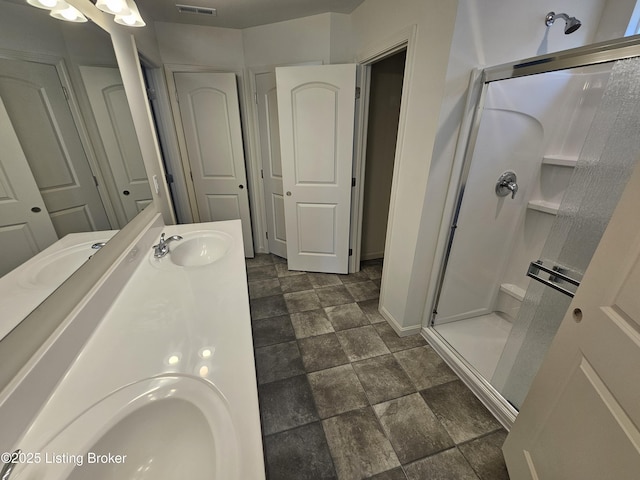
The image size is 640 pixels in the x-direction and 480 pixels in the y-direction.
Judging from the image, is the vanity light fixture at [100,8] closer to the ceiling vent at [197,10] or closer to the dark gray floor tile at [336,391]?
the ceiling vent at [197,10]

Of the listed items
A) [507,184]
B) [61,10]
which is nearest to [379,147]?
[507,184]

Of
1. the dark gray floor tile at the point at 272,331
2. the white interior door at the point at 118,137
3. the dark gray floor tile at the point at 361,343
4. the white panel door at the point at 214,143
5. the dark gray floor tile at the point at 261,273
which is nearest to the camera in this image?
the white interior door at the point at 118,137

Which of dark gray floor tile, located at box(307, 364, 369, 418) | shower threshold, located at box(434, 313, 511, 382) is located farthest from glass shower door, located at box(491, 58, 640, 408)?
dark gray floor tile, located at box(307, 364, 369, 418)

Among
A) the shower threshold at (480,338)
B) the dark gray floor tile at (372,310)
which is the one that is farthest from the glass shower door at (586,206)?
the dark gray floor tile at (372,310)

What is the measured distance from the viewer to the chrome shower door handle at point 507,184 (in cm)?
160

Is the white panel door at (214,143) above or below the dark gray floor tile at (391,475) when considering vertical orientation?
above

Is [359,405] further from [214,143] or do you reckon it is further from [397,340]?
[214,143]

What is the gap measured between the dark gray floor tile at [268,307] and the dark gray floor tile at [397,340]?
814 millimetres

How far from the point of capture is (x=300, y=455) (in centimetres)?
119

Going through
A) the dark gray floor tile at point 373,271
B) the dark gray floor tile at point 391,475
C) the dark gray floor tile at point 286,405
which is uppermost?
the dark gray floor tile at point 373,271

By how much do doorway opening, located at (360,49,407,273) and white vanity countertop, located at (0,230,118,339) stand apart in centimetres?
207

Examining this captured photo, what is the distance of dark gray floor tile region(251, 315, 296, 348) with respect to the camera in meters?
1.86

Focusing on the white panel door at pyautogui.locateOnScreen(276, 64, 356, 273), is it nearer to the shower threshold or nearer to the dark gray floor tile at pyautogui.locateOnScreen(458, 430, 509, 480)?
the shower threshold

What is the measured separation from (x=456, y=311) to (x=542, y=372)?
1.04 meters
